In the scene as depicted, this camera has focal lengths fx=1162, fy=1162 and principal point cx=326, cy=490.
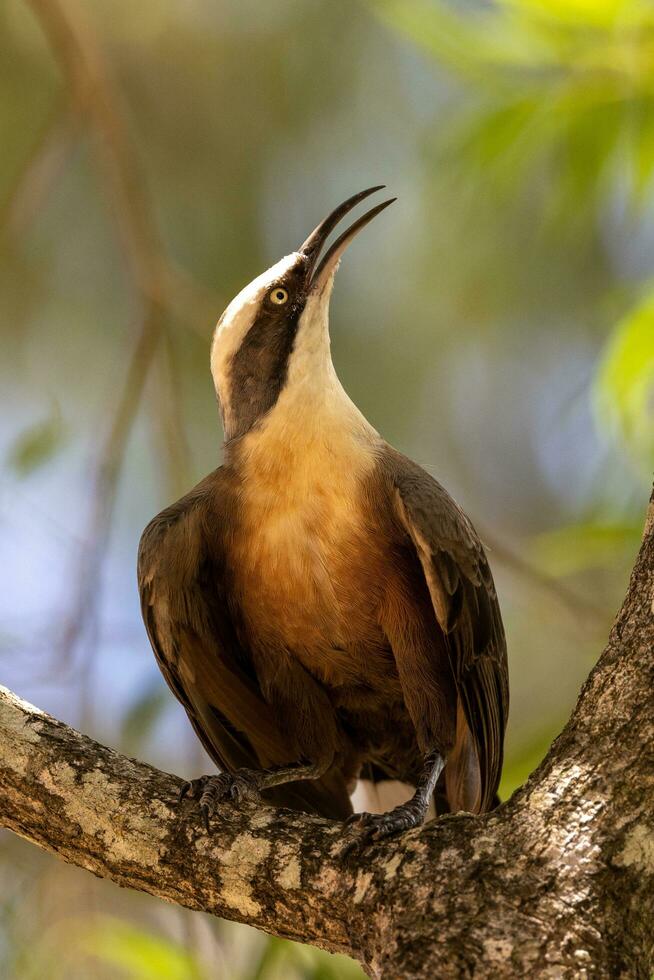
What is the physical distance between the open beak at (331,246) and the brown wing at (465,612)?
3.38 ft

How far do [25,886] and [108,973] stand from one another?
1.60 ft

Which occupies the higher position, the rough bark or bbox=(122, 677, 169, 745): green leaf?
bbox=(122, 677, 169, 745): green leaf

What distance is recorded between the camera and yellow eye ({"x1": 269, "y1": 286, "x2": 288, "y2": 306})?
4.73 meters

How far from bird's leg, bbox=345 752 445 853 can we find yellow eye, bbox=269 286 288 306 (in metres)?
1.90

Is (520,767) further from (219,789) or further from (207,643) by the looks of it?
(219,789)

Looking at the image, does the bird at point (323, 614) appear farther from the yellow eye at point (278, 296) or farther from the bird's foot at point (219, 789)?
the yellow eye at point (278, 296)

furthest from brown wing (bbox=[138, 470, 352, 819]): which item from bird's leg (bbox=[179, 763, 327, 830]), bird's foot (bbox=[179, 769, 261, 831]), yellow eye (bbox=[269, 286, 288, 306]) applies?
yellow eye (bbox=[269, 286, 288, 306])

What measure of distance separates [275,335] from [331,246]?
47 cm

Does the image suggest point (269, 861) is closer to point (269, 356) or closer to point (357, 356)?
point (269, 356)

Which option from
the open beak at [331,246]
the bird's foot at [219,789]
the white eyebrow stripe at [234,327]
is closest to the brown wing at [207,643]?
the bird's foot at [219,789]

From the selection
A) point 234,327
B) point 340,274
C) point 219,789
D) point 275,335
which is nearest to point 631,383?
point 275,335

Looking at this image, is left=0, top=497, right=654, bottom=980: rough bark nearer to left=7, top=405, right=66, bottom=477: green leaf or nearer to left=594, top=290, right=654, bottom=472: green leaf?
left=594, top=290, right=654, bottom=472: green leaf

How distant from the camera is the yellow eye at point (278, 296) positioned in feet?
15.5

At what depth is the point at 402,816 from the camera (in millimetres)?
3314
